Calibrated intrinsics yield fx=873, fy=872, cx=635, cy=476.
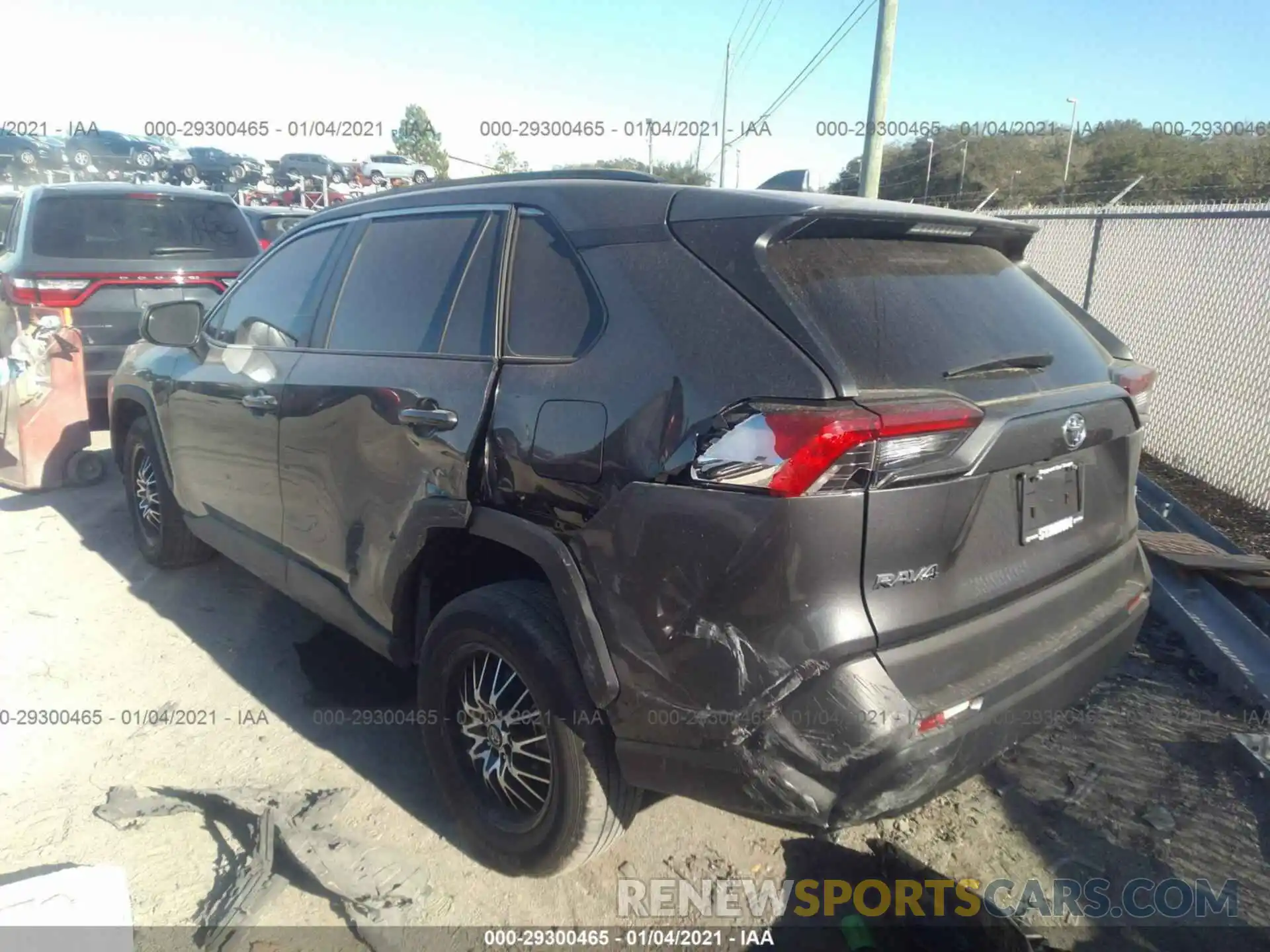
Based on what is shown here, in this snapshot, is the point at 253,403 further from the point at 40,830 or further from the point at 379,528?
the point at 40,830

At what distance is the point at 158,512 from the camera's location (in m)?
4.88

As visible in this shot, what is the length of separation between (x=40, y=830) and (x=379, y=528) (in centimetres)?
149

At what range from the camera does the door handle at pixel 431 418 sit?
2603mm

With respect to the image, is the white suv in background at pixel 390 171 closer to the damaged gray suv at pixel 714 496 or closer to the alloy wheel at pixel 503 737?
the damaged gray suv at pixel 714 496

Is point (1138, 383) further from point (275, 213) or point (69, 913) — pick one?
point (275, 213)

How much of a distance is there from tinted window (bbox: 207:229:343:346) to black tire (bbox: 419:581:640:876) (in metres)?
1.54

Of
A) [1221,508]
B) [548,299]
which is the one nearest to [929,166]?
[1221,508]

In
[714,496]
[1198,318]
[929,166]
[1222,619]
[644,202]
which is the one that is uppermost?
[929,166]

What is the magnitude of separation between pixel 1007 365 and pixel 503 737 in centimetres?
177

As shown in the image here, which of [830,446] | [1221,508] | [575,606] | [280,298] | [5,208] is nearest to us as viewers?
[830,446]

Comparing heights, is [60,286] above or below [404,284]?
below

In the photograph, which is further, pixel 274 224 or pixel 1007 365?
pixel 274 224

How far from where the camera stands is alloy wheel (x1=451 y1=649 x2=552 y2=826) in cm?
252

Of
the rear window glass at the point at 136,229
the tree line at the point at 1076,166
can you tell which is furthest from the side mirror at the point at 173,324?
the tree line at the point at 1076,166
